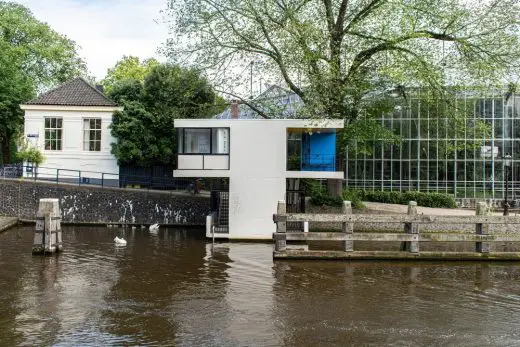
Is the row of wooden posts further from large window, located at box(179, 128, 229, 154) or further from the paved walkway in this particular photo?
the paved walkway

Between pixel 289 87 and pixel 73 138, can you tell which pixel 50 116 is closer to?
pixel 73 138

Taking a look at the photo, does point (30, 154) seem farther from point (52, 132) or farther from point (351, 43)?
point (351, 43)

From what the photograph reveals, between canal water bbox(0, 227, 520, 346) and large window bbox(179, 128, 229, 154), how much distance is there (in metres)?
6.27

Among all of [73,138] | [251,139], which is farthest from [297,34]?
[73,138]

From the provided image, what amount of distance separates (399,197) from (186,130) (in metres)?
16.9

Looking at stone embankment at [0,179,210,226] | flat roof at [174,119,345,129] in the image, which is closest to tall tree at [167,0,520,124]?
flat roof at [174,119,345,129]

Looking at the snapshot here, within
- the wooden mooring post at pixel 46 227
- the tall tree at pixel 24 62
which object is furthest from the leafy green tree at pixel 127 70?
the wooden mooring post at pixel 46 227

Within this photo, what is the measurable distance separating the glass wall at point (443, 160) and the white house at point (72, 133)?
621 inches

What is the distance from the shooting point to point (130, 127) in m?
38.2

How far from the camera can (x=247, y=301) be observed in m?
12.4

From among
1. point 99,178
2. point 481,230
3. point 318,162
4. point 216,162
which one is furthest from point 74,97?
point 481,230

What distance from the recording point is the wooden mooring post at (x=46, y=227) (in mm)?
18641

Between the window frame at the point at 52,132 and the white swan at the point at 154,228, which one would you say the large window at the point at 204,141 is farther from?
the window frame at the point at 52,132

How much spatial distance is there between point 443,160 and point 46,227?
94.2 ft
